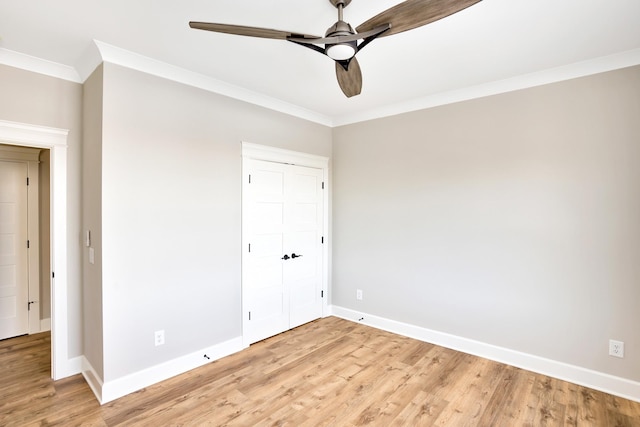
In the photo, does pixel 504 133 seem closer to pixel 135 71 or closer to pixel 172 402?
pixel 135 71

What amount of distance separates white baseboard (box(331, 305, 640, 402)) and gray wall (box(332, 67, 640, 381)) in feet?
0.20

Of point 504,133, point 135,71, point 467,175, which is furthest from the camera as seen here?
point 467,175

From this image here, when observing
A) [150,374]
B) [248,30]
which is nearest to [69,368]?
[150,374]

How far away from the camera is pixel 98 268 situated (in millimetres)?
2480

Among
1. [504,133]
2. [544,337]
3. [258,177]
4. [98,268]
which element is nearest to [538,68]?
[504,133]

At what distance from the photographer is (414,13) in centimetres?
145

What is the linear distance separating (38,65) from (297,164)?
95.9 inches

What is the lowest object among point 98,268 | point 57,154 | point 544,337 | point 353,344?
point 353,344

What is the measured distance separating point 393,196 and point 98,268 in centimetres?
294

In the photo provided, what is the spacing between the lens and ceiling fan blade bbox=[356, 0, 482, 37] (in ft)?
4.50

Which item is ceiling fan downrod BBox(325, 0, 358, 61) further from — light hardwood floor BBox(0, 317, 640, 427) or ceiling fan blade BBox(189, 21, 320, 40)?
light hardwood floor BBox(0, 317, 640, 427)

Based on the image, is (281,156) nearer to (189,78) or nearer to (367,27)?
(189,78)

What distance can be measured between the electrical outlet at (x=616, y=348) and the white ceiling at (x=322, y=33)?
2179 millimetres

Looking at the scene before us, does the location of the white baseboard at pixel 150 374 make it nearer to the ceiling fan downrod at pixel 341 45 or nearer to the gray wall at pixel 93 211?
the gray wall at pixel 93 211
